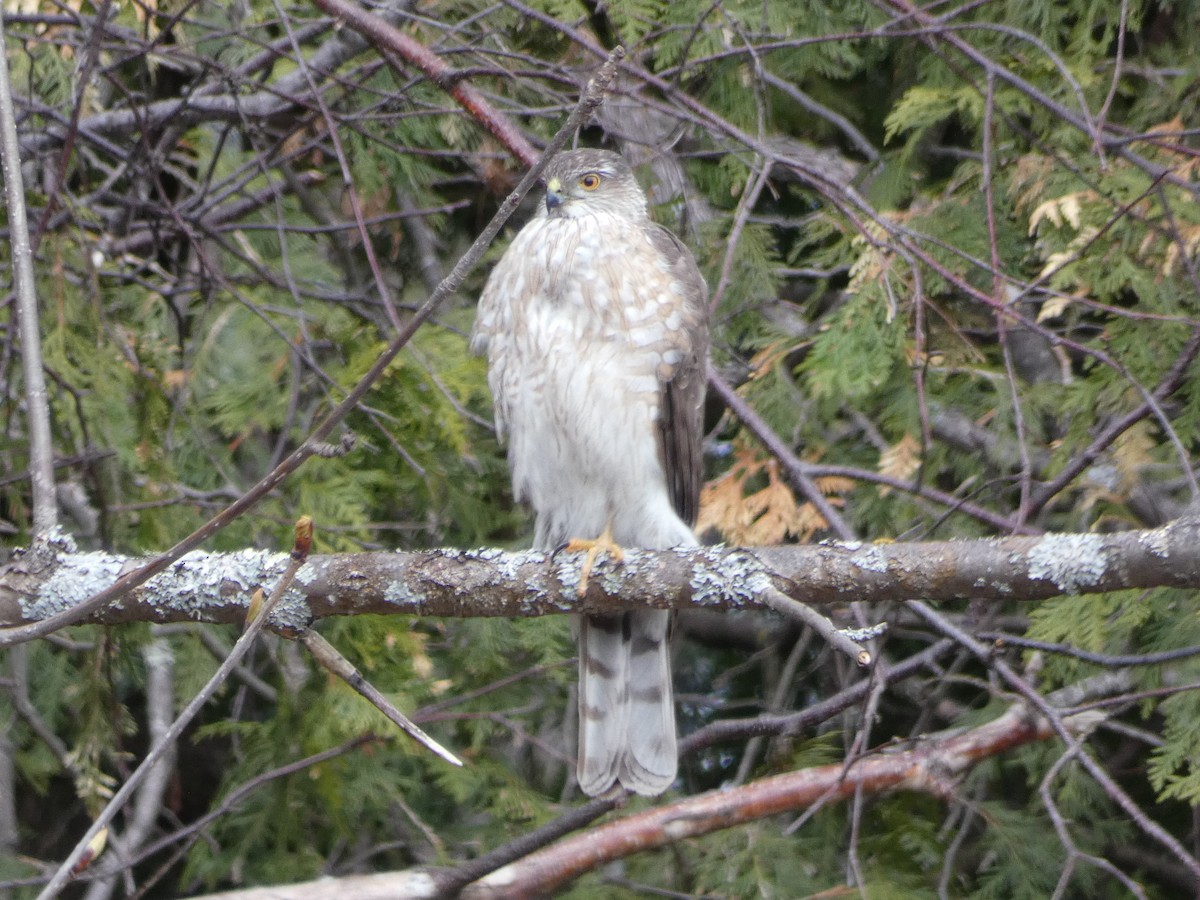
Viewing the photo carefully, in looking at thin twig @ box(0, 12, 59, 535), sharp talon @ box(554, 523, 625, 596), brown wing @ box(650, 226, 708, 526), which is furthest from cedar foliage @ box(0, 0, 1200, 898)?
thin twig @ box(0, 12, 59, 535)

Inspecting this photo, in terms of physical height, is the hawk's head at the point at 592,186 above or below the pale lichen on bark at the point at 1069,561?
above

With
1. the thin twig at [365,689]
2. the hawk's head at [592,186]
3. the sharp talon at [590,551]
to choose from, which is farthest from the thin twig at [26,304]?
the hawk's head at [592,186]

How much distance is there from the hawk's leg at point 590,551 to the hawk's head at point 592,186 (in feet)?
3.01

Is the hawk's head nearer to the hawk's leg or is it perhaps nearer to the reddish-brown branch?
the hawk's leg

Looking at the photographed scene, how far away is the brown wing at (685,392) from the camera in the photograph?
325 cm

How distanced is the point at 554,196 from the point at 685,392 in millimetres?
655

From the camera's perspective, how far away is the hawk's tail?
10.7 ft

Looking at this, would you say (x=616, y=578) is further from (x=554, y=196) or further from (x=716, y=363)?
(x=716, y=363)

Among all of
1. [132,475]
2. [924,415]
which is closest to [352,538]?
[132,475]

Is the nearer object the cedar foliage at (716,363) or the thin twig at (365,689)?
the thin twig at (365,689)

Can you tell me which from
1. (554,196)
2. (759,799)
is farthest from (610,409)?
(759,799)

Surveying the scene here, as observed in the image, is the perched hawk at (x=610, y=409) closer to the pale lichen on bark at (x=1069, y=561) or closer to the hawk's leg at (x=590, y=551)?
the hawk's leg at (x=590, y=551)

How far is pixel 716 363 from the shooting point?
396 centimetres

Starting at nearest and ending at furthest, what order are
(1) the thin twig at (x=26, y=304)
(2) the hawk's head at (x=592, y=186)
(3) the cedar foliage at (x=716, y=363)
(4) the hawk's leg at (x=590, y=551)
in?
(1) the thin twig at (x=26, y=304) < (4) the hawk's leg at (x=590, y=551) < (3) the cedar foliage at (x=716, y=363) < (2) the hawk's head at (x=592, y=186)
